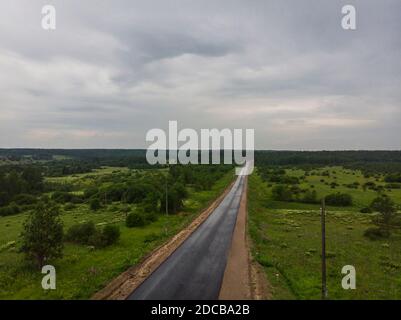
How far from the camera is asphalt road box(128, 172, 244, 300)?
2119 centimetres

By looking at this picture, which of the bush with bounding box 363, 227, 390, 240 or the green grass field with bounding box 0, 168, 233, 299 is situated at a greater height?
the green grass field with bounding box 0, 168, 233, 299

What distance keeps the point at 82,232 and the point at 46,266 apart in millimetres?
12514

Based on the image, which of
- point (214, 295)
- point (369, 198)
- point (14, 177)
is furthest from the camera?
point (14, 177)

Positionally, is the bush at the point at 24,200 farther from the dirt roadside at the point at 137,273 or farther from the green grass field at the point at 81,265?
the dirt roadside at the point at 137,273

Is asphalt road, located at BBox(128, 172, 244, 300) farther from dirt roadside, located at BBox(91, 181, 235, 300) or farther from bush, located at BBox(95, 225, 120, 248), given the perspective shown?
bush, located at BBox(95, 225, 120, 248)

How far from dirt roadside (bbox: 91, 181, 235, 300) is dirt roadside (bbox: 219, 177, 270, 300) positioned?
533 centimetres

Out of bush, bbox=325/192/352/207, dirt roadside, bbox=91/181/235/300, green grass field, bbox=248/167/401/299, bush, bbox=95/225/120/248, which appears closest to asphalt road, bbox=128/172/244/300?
dirt roadside, bbox=91/181/235/300

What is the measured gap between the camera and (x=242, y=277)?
2445 centimetres

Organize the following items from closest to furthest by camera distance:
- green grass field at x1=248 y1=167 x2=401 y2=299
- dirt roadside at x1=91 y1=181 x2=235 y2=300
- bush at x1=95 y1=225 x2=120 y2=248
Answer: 1. dirt roadside at x1=91 y1=181 x2=235 y2=300
2. green grass field at x1=248 y1=167 x2=401 y2=299
3. bush at x1=95 y1=225 x2=120 y2=248

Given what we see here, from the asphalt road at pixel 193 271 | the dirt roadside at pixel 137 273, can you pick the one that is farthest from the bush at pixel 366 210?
the dirt roadside at pixel 137 273

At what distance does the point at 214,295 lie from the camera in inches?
821

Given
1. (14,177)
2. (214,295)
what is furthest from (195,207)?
(14,177)

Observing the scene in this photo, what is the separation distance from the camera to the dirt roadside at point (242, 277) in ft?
69.6
